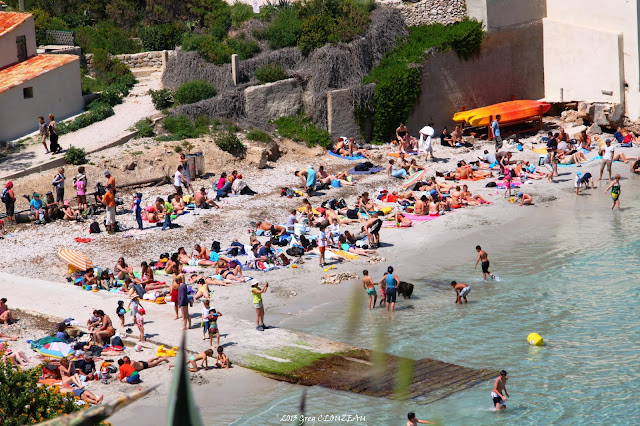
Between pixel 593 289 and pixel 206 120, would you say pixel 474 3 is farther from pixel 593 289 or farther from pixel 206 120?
Answer: pixel 593 289

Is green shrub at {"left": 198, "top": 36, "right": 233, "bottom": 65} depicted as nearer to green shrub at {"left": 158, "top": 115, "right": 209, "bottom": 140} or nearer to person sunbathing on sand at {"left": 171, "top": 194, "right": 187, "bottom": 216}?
green shrub at {"left": 158, "top": 115, "right": 209, "bottom": 140}

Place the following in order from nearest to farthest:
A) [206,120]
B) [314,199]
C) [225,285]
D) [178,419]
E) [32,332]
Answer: [178,419] → [32,332] → [225,285] → [314,199] → [206,120]

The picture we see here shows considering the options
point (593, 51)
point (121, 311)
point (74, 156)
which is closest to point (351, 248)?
point (121, 311)

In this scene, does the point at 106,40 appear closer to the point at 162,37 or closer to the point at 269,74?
the point at 162,37

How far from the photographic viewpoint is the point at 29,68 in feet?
96.8

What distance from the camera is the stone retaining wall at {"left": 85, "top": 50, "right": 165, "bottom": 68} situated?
114 ft

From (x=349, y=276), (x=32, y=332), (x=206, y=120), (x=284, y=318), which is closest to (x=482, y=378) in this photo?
(x=284, y=318)

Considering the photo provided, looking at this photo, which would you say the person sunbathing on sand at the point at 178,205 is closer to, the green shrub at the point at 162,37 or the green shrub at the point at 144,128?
the green shrub at the point at 144,128

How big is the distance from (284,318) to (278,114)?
1428 centimetres

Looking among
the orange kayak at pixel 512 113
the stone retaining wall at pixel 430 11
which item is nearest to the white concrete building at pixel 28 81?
the stone retaining wall at pixel 430 11

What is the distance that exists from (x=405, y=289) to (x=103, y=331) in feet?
22.4

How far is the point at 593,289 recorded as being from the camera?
67.8 ft

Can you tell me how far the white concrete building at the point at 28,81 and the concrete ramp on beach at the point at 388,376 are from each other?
16040mm

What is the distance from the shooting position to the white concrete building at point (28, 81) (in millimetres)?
28109
